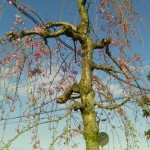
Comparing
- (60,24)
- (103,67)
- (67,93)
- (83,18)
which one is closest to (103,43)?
(103,67)

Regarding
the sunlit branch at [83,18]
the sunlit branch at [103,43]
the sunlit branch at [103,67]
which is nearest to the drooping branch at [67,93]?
the sunlit branch at [103,67]

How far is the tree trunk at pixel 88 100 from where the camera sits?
600 cm

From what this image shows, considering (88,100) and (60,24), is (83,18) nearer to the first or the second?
(60,24)

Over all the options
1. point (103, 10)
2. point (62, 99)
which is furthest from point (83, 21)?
point (62, 99)

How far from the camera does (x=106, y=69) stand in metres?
6.73

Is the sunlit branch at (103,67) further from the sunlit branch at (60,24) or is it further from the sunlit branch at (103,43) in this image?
the sunlit branch at (60,24)

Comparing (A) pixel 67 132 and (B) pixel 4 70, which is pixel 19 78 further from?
(A) pixel 67 132

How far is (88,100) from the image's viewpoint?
246 inches

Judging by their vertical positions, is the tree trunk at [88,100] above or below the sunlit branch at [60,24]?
below

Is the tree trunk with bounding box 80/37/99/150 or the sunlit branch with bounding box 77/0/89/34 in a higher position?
the sunlit branch with bounding box 77/0/89/34

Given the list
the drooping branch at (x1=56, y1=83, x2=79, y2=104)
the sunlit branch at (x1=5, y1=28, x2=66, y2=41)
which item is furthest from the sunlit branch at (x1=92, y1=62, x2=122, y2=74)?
the sunlit branch at (x1=5, y1=28, x2=66, y2=41)

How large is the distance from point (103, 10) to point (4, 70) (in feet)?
7.06

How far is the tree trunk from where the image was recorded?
236 inches

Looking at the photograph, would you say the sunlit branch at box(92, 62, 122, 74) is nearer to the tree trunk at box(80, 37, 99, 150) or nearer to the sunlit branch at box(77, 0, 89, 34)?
the tree trunk at box(80, 37, 99, 150)
